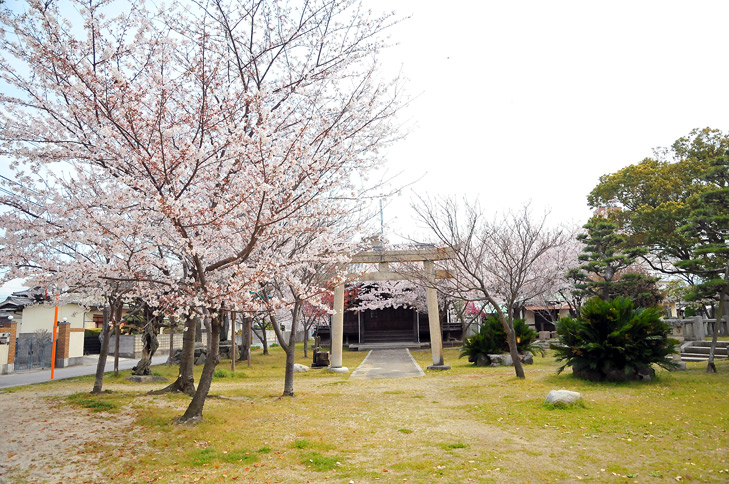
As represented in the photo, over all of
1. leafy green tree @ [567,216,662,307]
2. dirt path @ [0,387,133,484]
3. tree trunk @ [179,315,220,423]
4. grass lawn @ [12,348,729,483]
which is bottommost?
grass lawn @ [12,348,729,483]

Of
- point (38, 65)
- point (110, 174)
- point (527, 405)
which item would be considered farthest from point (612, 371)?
point (38, 65)

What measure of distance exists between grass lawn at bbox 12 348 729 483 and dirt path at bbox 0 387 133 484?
0.20 m

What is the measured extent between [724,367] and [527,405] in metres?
6.82

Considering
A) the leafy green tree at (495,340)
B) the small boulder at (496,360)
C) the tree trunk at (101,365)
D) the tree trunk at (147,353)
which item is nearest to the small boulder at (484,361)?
the leafy green tree at (495,340)

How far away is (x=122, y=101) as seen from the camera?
5.16 meters

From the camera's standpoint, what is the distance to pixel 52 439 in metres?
5.77

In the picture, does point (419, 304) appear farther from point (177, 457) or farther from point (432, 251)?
point (177, 457)

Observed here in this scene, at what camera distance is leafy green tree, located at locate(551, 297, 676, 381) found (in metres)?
9.38

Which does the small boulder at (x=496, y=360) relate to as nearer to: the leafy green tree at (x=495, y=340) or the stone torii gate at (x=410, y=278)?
the leafy green tree at (x=495, y=340)

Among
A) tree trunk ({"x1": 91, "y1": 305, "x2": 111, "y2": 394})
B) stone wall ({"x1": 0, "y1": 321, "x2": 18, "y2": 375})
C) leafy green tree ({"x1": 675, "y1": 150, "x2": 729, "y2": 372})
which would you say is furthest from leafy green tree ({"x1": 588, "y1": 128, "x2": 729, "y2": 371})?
stone wall ({"x1": 0, "y1": 321, "x2": 18, "y2": 375})

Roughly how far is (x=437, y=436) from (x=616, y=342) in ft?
→ 18.6

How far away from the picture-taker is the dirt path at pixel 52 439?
450cm

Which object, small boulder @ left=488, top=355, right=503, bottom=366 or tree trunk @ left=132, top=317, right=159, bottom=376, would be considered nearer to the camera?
tree trunk @ left=132, top=317, right=159, bottom=376

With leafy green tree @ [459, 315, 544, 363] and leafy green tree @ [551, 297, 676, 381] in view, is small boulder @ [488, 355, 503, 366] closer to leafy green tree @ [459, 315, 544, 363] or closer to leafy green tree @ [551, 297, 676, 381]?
leafy green tree @ [459, 315, 544, 363]
